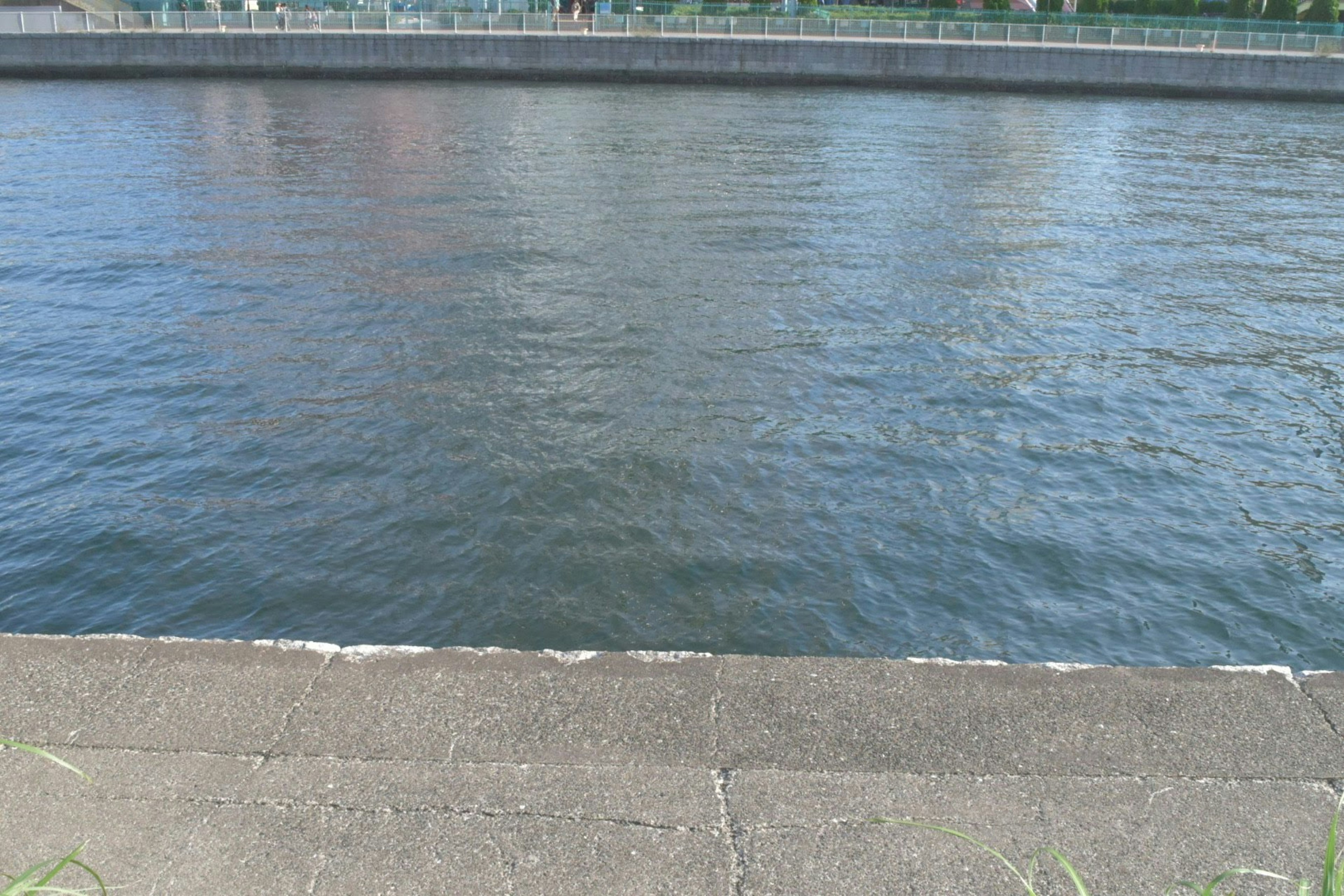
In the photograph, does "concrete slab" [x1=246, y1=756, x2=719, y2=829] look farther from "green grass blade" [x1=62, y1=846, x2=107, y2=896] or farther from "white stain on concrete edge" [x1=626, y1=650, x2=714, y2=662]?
"white stain on concrete edge" [x1=626, y1=650, x2=714, y2=662]

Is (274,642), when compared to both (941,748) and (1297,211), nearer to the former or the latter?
(941,748)

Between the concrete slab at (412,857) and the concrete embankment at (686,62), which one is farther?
the concrete embankment at (686,62)

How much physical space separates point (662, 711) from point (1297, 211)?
76.1 feet

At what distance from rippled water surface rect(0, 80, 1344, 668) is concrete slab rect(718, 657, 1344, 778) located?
10.3 feet

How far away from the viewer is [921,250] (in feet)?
61.9

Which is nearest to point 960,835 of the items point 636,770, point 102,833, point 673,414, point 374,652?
point 636,770

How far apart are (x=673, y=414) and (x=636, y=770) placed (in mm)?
7763

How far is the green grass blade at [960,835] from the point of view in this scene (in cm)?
308

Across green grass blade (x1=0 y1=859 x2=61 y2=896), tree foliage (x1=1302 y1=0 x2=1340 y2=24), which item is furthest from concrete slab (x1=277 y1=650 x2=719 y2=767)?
tree foliage (x1=1302 y1=0 x2=1340 y2=24)

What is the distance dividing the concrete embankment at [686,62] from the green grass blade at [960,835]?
46.7 meters

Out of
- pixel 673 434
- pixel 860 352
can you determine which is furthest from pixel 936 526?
pixel 860 352

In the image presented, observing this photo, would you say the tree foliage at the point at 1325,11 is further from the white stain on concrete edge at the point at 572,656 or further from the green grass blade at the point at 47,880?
the green grass blade at the point at 47,880

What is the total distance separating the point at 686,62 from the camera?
47.8 metres

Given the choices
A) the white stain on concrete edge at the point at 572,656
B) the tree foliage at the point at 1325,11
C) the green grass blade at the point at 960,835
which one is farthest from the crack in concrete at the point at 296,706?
the tree foliage at the point at 1325,11
